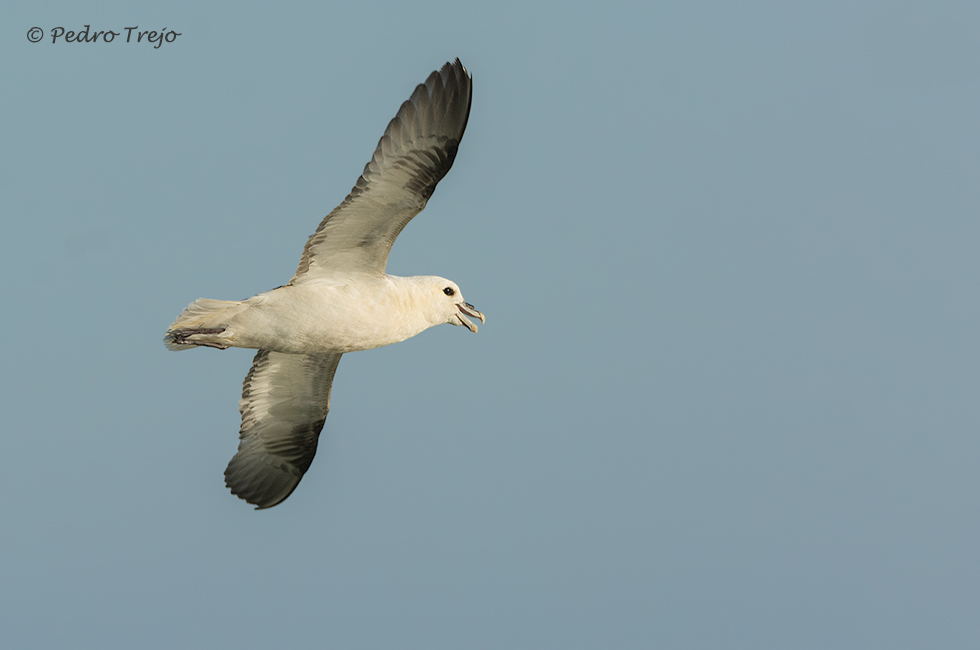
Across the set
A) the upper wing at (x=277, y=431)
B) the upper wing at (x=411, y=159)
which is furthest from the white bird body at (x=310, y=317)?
the upper wing at (x=277, y=431)

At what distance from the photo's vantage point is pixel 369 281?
473 inches

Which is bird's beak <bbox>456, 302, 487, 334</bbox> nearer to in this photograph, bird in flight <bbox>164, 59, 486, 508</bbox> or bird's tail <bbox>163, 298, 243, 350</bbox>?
bird in flight <bbox>164, 59, 486, 508</bbox>

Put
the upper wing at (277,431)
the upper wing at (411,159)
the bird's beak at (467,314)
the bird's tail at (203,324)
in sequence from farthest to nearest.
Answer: the upper wing at (277,431) → the bird's beak at (467,314) → the bird's tail at (203,324) → the upper wing at (411,159)

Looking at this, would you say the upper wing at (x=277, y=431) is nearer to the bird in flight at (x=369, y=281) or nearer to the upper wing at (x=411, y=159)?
the bird in flight at (x=369, y=281)

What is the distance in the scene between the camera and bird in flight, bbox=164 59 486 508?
11.4 m

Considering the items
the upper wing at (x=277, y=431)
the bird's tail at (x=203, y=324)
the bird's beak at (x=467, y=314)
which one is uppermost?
the bird's beak at (x=467, y=314)

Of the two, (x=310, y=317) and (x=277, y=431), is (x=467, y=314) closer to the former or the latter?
(x=310, y=317)

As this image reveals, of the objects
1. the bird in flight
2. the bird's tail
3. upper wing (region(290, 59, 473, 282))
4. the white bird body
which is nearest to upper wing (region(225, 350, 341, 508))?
the bird in flight

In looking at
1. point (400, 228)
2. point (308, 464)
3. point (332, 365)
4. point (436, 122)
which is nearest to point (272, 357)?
point (332, 365)

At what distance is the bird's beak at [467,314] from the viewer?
41.0 ft

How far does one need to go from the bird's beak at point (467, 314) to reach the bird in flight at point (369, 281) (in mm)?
11

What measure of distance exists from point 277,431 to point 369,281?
2.80 m

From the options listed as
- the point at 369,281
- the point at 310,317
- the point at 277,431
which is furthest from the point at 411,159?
the point at 277,431

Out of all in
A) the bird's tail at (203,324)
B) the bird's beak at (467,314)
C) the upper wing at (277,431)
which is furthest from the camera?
the upper wing at (277,431)
